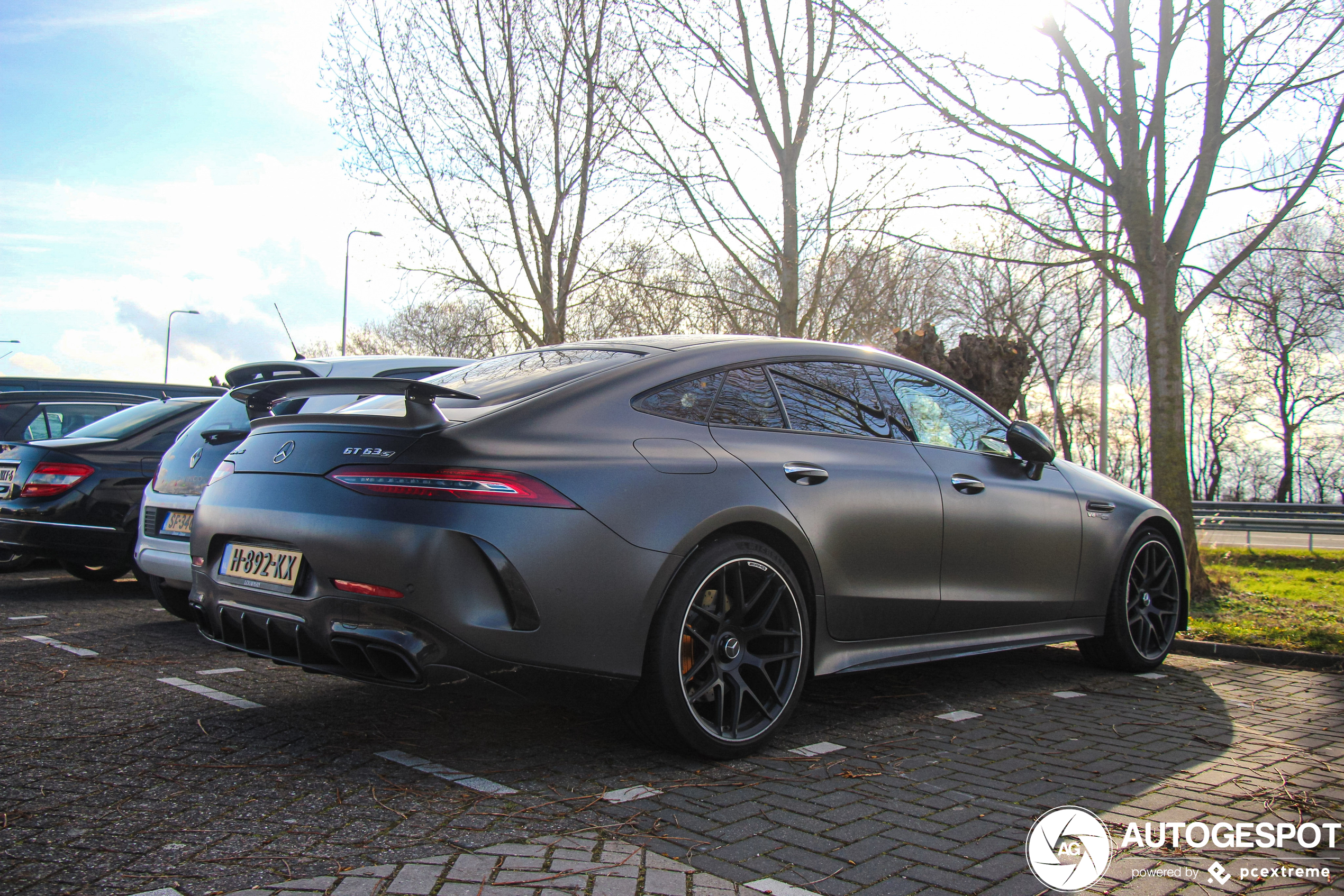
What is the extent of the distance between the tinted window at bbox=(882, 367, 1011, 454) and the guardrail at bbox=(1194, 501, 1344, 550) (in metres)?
13.9

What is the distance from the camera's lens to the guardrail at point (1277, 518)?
62.0ft

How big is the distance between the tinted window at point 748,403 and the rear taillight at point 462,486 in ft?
2.79

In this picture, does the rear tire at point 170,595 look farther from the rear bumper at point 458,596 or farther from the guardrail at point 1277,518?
the guardrail at point 1277,518

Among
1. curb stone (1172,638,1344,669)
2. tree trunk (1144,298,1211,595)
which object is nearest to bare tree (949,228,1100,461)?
tree trunk (1144,298,1211,595)

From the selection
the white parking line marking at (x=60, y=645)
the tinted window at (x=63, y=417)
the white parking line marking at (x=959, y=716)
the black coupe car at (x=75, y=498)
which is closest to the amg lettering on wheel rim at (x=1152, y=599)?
the white parking line marking at (x=959, y=716)

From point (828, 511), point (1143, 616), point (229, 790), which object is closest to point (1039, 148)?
point (1143, 616)

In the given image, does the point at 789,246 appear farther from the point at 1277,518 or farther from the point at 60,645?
the point at 1277,518

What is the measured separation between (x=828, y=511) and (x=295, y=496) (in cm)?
192

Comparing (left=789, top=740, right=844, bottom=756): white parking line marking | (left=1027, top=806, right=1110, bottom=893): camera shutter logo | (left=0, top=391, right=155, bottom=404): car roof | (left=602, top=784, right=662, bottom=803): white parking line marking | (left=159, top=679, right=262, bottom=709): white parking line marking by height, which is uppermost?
(left=0, top=391, right=155, bottom=404): car roof

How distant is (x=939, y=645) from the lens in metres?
4.40

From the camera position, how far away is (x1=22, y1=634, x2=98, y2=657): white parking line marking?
5027 millimetres

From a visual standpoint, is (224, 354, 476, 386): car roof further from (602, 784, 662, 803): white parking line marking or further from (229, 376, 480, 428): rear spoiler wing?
(602, 784, 662, 803): white parking line marking

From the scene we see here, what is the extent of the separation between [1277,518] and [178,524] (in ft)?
66.2

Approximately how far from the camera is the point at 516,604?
3.07 meters
